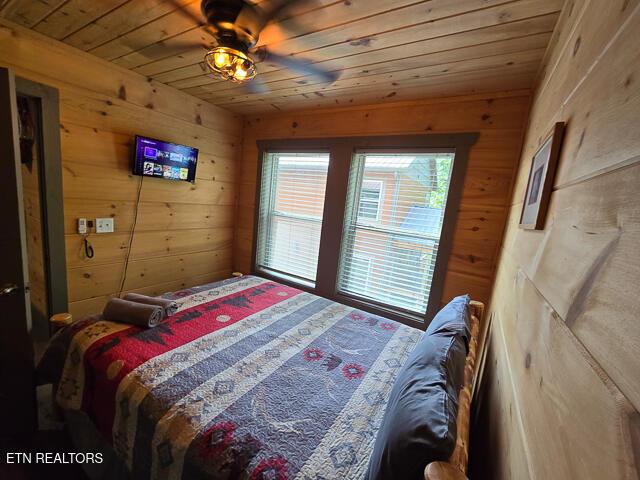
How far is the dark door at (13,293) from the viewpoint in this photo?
1.31 m

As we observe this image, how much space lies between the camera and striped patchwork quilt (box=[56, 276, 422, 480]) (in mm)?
911

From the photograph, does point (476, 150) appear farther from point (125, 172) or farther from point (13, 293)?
point (13, 293)

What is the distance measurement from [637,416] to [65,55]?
3.10 meters

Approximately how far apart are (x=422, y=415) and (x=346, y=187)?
211 centimetres

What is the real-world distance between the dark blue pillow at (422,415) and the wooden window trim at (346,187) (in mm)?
1276

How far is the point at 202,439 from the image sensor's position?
93cm

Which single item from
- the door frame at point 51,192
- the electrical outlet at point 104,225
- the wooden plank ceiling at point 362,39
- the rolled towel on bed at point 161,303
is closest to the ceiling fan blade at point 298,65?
the wooden plank ceiling at point 362,39

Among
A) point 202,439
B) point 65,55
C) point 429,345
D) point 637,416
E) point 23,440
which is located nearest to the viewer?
point 637,416

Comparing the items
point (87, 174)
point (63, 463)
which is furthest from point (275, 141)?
point (63, 463)

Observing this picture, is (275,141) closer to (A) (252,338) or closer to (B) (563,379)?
(A) (252,338)

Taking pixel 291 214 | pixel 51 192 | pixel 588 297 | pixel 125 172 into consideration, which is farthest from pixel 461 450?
pixel 125 172

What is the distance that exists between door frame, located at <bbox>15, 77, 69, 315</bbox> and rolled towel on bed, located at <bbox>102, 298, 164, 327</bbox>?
91 centimetres

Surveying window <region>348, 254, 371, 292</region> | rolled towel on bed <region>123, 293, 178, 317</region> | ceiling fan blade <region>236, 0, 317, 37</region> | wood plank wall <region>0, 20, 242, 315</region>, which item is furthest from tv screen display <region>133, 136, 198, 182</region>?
window <region>348, 254, 371, 292</region>

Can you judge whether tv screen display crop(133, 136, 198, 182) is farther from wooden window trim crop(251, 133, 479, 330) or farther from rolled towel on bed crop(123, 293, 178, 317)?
rolled towel on bed crop(123, 293, 178, 317)
